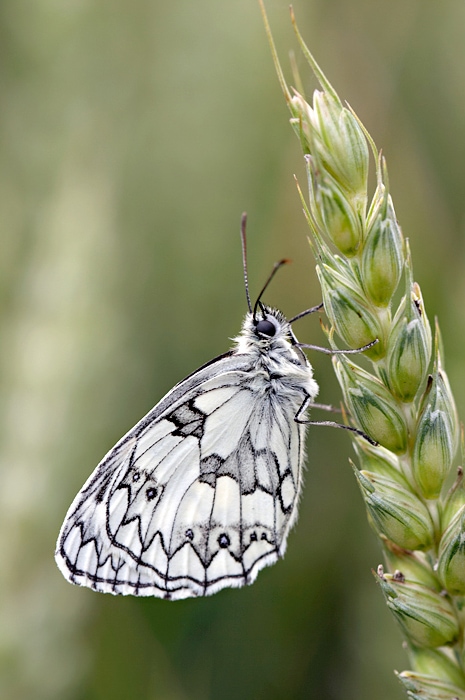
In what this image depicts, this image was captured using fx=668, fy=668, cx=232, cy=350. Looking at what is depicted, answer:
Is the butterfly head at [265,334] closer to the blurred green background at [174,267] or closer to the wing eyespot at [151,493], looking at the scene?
the wing eyespot at [151,493]

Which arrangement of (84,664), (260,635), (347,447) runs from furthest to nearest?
1. (347,447)
2. (260,635)
3. (84,664)

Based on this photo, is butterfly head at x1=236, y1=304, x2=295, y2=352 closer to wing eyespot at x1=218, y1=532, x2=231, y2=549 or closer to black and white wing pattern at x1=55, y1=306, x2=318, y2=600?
black and white wing pattern at x1=55, y1=306, x2=318, y2=600

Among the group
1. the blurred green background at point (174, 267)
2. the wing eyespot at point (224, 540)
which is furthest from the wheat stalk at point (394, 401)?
the blurred green background at point (174, 267)

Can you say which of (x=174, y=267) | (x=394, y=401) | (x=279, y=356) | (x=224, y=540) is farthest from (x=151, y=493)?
(x=174, y=267)

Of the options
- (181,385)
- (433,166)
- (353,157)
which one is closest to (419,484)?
(353,157)

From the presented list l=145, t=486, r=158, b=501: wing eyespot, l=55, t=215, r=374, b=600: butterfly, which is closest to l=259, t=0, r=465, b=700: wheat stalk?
l=55, t=215, r=374, b=600: butterfly

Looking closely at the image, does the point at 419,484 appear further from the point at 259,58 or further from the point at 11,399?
the point at 259,58
